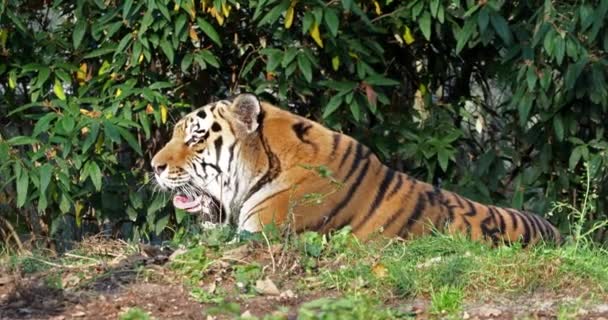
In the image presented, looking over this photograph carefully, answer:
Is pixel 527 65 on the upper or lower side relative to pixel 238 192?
upper

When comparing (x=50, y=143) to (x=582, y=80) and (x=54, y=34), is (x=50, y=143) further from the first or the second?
(x=582, y=80)

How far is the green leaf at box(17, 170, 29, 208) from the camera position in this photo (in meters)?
7.50

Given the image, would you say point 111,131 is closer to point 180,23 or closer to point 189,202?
point 189,202

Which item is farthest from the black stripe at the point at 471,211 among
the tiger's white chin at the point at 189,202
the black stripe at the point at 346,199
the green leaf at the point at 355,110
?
the tiger's white chin at the point at 189,202

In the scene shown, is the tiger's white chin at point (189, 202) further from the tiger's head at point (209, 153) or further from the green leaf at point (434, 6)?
the green leaf at point (434, 6)

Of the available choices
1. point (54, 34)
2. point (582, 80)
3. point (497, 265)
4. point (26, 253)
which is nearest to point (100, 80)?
point (54, 34)

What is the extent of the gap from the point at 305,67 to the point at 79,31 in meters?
1.37

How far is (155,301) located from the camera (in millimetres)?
5270

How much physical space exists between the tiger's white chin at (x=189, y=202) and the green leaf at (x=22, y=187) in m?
0.85

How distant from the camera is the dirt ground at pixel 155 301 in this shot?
5090 millimetres

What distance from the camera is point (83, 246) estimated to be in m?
6.11

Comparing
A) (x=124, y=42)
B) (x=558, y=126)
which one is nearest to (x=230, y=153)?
(x=124, y=42)

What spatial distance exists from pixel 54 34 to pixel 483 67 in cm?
270

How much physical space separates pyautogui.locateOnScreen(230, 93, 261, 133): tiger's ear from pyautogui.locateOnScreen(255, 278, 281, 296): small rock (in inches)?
65.8
